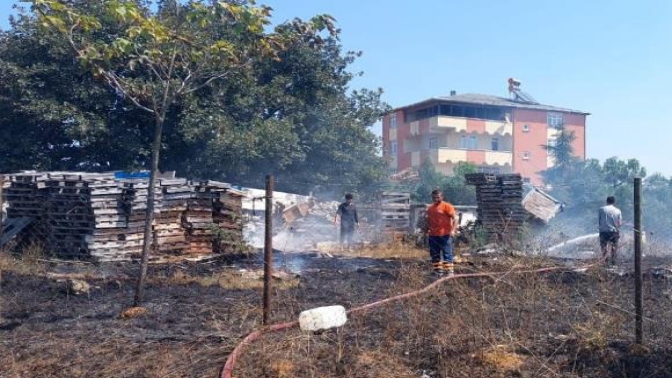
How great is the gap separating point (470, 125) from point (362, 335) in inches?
1527

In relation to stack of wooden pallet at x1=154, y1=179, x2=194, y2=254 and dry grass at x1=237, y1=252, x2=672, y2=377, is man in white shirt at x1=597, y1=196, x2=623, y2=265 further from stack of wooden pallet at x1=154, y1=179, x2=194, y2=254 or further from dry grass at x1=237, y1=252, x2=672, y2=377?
stack of wooden pallet at x1=154, y1=179, x2=194, y2=254

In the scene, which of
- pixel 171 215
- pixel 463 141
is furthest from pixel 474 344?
pixel 463 141

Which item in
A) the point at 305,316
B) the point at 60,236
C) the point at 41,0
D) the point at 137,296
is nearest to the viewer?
the point at 305,316

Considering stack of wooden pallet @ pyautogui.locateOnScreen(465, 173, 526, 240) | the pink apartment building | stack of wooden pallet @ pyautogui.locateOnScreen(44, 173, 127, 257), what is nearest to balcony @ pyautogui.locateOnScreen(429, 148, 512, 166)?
the pink apartment building

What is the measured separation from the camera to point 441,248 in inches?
420

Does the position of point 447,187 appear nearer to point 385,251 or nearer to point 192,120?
point 192,120

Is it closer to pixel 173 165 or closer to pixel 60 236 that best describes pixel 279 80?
pixel 173 165

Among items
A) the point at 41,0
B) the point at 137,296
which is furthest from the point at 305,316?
the point at 41,0

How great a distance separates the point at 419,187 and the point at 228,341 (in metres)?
27.1

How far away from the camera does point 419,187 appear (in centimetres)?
3180

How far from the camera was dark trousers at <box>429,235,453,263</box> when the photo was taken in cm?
1066

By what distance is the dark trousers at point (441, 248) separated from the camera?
1066 cm

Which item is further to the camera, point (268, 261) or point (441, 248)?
point (441, 248)

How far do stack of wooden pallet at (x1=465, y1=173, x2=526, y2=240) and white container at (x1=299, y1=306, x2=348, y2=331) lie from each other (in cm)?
1141
